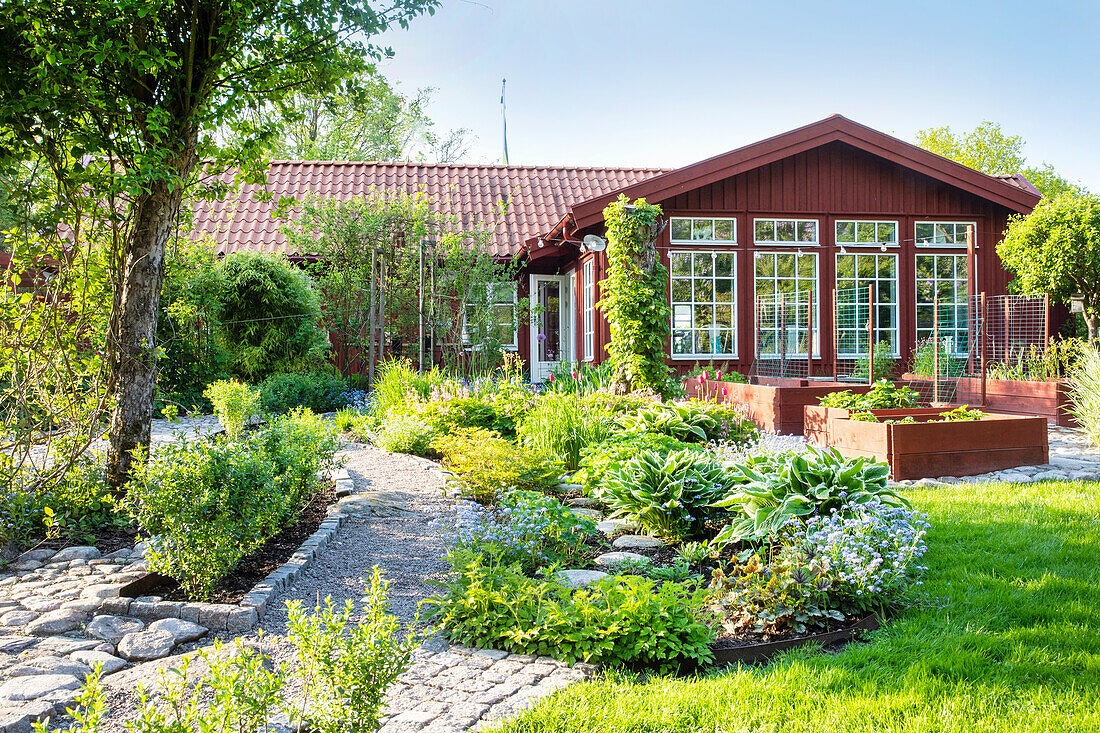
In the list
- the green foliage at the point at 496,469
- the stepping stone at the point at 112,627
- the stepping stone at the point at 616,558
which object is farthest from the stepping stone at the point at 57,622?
the green foliage at the point at 496,469

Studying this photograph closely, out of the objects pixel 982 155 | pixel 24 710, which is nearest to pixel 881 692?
pixel 24 710

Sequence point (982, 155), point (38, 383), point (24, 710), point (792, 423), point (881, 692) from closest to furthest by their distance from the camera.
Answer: point (24, 710)
point (881, 692)
point (38, 383)
point (792, 423)
point (982, 155)

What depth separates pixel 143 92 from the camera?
4445 millimetres

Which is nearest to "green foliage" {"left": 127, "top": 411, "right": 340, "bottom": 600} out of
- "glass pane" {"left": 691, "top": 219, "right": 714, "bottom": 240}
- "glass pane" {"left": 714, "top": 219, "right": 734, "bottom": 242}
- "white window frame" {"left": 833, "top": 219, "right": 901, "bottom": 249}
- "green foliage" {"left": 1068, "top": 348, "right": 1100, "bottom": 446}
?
"green foliage" {"left": 1068, "top": 348, "right": 1100, "bottom": 446}

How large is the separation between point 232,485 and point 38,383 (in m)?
1.88

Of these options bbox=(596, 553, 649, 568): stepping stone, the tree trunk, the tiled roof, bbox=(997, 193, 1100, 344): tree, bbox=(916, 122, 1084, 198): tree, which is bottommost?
bbox=(596, 553, 649, 568): stepping stone

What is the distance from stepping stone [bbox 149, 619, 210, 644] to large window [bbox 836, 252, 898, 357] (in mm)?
11039

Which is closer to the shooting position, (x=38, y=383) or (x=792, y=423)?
(x=38, y=383)

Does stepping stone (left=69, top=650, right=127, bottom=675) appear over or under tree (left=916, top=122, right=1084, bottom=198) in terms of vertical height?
under

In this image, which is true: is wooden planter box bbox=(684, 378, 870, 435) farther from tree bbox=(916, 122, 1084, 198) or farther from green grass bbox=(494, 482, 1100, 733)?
tree bbox=(916, 122, 1084, 198)

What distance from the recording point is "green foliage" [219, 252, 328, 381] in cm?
1083

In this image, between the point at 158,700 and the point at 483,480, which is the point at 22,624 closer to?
the point at 158,700

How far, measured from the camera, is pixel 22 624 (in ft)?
9.55

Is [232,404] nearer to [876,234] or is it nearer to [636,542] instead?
[636,542]
